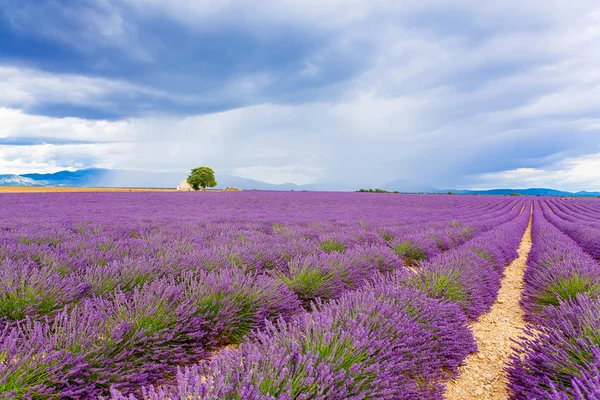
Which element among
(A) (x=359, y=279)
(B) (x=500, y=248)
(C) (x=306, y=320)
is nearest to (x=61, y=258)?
(C) (x=306, y=320)

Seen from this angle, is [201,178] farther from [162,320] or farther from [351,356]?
[351,356]

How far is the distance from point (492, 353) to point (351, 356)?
169cm

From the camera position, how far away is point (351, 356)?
1575 millimetres

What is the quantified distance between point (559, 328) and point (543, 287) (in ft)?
5.58

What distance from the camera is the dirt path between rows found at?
2037 millimetres

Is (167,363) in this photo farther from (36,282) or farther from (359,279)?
(359,279)

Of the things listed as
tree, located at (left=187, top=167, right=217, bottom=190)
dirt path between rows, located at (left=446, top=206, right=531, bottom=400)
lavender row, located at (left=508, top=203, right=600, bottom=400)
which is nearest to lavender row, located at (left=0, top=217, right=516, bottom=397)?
dirt path between rows, located at (left=446, top=206, right=531, bottom=400)

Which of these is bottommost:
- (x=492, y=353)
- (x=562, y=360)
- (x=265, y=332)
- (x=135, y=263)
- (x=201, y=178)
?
(x=492, y=353)

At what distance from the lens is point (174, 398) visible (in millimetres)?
1131

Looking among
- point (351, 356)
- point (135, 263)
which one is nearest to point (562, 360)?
point (351, 356)

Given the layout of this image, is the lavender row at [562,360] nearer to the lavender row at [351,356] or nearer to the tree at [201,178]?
the lavender row at [351,356]

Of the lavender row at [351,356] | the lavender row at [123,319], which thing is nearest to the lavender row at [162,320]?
the lavender row at [123,319]

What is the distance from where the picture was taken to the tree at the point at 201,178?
1983 inches

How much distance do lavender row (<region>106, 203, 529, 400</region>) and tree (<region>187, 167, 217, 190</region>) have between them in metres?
50.7
